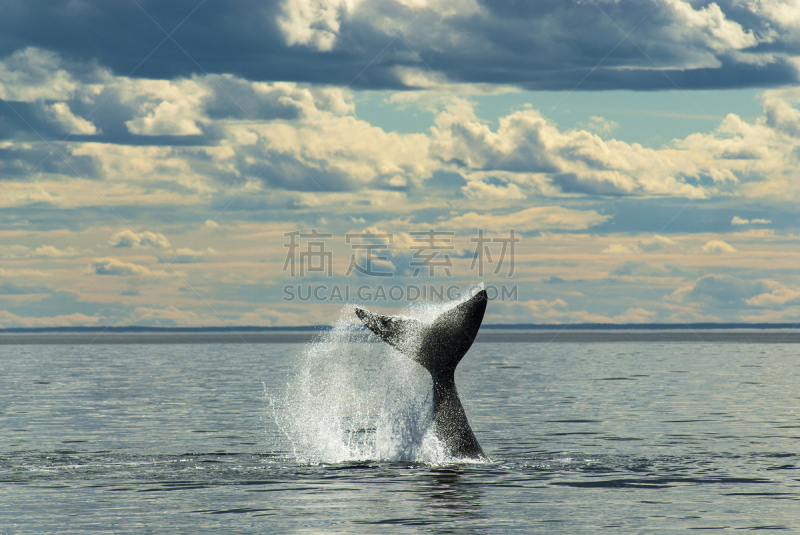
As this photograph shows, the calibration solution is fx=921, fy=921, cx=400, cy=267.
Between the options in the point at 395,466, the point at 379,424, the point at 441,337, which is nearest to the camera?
the point at 441,337

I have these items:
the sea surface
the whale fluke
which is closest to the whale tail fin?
the whale fluke

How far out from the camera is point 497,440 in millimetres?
25125

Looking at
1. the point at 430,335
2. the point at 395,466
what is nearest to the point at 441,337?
the point at 430,335

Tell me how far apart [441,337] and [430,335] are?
0.23m

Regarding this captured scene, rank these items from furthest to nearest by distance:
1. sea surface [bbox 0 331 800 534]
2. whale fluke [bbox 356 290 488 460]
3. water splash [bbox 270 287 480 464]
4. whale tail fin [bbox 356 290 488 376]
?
water splash [bbox 270 287 480 464] < whale tail fin [bbox 356 290 488 376] < whale fluke [bbox 356 290 488 460] < sea surface [bbox 0 331 800 534]

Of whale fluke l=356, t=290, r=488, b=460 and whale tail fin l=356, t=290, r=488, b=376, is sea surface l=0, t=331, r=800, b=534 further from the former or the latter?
whale tail fin l=356, t=290, r=488, b=376

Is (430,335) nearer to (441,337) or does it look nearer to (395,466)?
(441,337)

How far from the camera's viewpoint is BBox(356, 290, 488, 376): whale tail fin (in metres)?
18.4

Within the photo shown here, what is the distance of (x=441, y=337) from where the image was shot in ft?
61.0

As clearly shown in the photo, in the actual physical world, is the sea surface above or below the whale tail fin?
below

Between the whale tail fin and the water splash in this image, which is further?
the water splash

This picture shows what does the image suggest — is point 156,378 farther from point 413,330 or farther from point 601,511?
point 601,511

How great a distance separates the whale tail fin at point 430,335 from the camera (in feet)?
60.5

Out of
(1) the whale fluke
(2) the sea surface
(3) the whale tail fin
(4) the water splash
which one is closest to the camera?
(2) the sea surface
